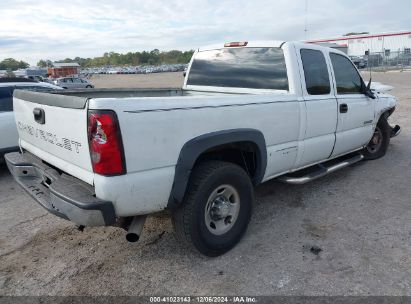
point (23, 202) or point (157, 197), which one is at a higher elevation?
point (157, 197)

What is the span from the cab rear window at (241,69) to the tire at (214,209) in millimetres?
1302

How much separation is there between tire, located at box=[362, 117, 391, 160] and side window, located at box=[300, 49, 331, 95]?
2288 millimetres

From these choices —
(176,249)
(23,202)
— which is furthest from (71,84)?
(176,249)

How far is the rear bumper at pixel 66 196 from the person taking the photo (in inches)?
97.9

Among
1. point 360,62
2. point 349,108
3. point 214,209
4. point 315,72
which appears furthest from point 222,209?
point 360,62

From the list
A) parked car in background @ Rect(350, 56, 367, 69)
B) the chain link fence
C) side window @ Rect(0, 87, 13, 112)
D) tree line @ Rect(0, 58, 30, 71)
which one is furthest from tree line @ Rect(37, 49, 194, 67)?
side window @ Rect(0, 87, 13, 112)

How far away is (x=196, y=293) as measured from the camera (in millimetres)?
2779

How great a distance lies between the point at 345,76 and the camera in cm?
478

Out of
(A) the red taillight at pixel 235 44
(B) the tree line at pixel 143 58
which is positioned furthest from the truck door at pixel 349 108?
(B) the tree line at pixel 143 58

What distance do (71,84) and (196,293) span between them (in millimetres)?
29876

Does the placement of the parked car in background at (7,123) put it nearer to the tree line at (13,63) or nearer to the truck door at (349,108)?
the truck door at (349,108)

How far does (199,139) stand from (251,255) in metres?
1.23

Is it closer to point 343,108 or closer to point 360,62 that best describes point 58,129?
point 343,108

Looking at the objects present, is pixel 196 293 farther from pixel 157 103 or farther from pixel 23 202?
pixel 23 202
